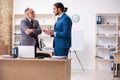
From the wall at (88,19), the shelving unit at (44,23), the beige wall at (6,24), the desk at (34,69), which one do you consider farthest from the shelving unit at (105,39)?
the desk at (34,69)

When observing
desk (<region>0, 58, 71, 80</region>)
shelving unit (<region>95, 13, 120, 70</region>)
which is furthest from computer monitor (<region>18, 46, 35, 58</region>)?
shelving unit (<region>95, 13, 120, 70</region>)

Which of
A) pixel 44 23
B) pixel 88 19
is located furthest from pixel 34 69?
pixel 88 19

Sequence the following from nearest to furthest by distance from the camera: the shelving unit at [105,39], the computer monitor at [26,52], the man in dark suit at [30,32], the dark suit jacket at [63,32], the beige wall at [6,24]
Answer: the computer monitor at [26,52] → the dark suit jacket at [63,32] → the man in dark suit at [30,32] → the beige wall at [6,24] → the shelving unit at [105,39]

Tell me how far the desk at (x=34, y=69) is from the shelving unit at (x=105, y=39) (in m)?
5.02

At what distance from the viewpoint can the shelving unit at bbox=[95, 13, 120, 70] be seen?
8.62 m

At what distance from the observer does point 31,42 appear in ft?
13.8

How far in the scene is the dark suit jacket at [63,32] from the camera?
389cm

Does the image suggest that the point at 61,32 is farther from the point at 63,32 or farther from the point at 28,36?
the point at 28,36

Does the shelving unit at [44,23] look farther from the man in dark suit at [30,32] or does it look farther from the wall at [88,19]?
the man in dark suit at [30,32]

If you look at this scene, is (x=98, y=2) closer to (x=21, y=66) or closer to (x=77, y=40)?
(x=77, y=40)

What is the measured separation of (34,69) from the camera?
3754 millimetres

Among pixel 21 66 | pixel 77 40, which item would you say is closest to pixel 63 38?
pixel 21 66

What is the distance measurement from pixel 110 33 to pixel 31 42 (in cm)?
506

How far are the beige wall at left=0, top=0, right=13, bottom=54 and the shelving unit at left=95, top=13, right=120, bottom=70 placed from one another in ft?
10.2
